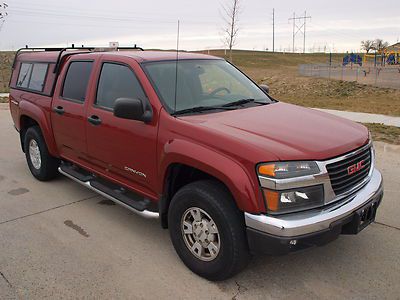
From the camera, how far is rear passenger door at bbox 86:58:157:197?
12.0 feet

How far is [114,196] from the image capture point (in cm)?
411

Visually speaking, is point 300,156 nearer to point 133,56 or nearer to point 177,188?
point 177,188

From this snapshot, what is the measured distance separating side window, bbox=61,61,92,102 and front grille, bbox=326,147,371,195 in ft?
9.21

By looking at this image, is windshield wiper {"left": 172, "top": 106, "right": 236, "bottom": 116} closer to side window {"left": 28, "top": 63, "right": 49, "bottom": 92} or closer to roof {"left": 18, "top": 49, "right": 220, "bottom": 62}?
roof {"left": 18, "top": 49, "right": 220, "bottom": 62}

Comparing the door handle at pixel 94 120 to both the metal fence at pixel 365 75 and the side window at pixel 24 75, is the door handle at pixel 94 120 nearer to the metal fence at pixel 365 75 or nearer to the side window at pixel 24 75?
the side window at pixel 24 75

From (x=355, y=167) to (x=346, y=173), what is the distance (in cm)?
17

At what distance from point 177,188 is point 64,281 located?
1.18 metres

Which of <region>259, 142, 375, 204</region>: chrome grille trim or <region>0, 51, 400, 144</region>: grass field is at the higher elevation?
<region>0, 51, 400, 144</region>: grass field

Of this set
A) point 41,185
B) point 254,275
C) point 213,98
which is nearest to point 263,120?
point 213,98

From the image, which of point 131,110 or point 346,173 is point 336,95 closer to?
point 346,173

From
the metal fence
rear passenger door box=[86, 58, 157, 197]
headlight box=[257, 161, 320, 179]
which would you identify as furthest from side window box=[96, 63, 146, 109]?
the metal fence

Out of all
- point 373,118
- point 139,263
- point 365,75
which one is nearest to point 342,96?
point 373,118

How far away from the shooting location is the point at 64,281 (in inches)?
128

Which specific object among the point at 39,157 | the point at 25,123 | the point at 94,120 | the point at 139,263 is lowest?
the point at 139,263
